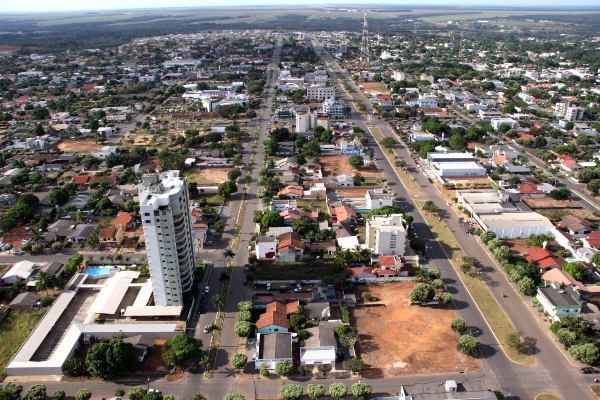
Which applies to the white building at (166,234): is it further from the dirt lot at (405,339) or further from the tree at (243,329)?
the dirt lot at (405,339)

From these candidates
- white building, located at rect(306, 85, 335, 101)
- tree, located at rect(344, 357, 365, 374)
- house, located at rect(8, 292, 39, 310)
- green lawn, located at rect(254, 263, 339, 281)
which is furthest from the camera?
white building, located at rect(306, 85, 335, 101)

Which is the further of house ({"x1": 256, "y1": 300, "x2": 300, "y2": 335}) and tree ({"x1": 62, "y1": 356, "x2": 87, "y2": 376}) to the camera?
house ({"x1": 256, "y1": 300, "x2": 300, "y2": 335})

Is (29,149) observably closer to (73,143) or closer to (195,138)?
(73,143)

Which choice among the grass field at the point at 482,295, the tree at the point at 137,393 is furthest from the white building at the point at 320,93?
the tree at the point at 137,393

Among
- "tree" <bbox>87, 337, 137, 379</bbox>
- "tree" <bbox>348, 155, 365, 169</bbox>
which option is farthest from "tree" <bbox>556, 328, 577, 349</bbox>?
"tree" <bbox>348, 155, 365, 169</bbox>

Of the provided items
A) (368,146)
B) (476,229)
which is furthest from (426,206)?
(368,146)

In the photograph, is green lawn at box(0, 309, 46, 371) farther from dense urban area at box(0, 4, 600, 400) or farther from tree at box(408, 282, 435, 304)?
tree at box(408, 282, 435, 304)

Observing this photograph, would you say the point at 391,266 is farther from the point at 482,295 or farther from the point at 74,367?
the point at 74,367
